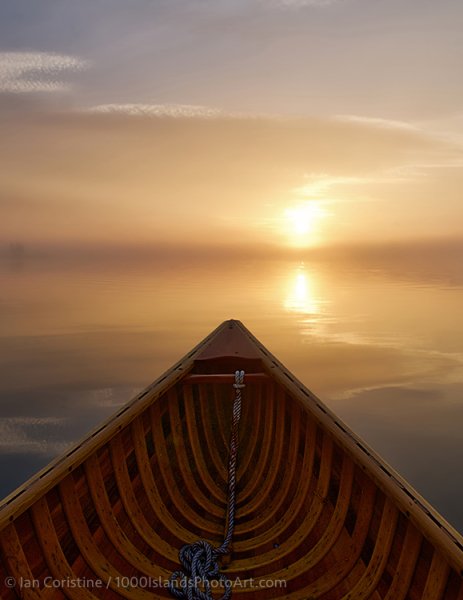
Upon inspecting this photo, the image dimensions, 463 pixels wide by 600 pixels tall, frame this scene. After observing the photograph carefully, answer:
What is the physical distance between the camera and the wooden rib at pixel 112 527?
13.4 ft

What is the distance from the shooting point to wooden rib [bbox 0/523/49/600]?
10.1 ft

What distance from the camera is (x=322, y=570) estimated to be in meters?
4.05

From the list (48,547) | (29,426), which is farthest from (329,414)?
(29,426)

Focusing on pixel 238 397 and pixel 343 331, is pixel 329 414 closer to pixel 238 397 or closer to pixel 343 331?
pixel 238 397

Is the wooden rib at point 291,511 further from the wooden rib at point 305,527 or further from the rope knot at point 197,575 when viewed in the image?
the rope knot at point 197,575

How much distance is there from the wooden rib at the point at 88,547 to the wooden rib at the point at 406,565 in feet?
6.39

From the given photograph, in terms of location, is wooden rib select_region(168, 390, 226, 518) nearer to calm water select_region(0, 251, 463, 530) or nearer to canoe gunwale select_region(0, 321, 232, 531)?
canoe gunwale select_region(0, 321, 232, 531)

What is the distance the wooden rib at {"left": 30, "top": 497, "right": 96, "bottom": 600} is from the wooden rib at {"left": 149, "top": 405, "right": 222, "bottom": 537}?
1693 mm

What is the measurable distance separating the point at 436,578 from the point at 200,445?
401 cm

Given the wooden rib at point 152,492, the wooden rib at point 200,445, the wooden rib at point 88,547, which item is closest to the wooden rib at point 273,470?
the wooden rib at point 200,445

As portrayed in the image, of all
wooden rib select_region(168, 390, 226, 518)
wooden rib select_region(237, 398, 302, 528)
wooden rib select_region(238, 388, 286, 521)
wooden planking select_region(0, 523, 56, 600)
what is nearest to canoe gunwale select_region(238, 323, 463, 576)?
wooden rib select_region(237, 398, 302, 528)

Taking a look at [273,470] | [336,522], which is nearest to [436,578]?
[336,522]

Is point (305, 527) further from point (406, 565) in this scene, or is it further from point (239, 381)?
point (239, 381)

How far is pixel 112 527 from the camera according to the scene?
422 centimetres
